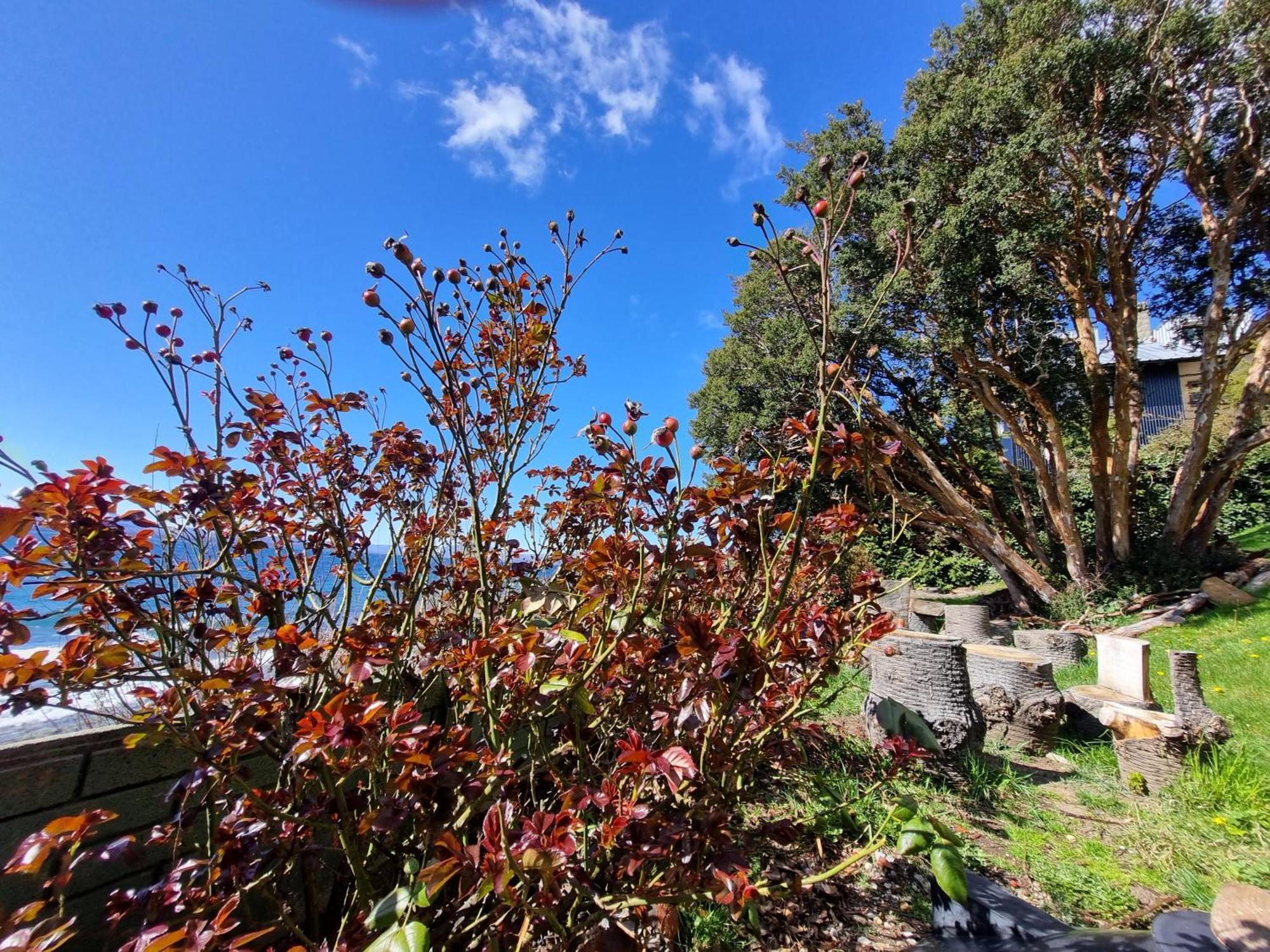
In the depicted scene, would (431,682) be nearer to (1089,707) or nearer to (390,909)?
(390,909)

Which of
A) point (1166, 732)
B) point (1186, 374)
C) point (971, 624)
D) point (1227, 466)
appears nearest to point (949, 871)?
point (1166, 732)

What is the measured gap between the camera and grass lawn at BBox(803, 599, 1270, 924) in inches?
76.5

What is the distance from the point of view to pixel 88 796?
127 cm

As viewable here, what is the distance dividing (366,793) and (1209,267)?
12.6 metres

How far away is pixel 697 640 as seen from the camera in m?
1.10

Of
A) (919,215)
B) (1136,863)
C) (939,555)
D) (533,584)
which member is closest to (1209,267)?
(919,215)

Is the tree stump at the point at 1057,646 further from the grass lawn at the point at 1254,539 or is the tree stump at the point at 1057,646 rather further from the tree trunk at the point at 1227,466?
the grass lawn at the point at 1254,539

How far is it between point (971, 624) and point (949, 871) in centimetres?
648

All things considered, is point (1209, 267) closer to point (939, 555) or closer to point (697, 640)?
point (939, 555)

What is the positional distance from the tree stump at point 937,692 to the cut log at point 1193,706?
0.95 m

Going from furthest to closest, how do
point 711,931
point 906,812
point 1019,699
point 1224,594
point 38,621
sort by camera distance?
1. point 1224,594
2. point 1019,699
3. point 711,931
4. point 906,812
5. point 38,621

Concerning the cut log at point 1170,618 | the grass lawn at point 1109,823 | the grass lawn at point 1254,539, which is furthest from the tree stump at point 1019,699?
the grass lawn at point 1254,539

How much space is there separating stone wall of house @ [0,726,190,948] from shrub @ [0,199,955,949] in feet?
0.21

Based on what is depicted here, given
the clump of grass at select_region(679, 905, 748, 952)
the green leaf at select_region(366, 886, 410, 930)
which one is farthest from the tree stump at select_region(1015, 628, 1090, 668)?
the green leaf at select_region(366, 886, 410, 930)
